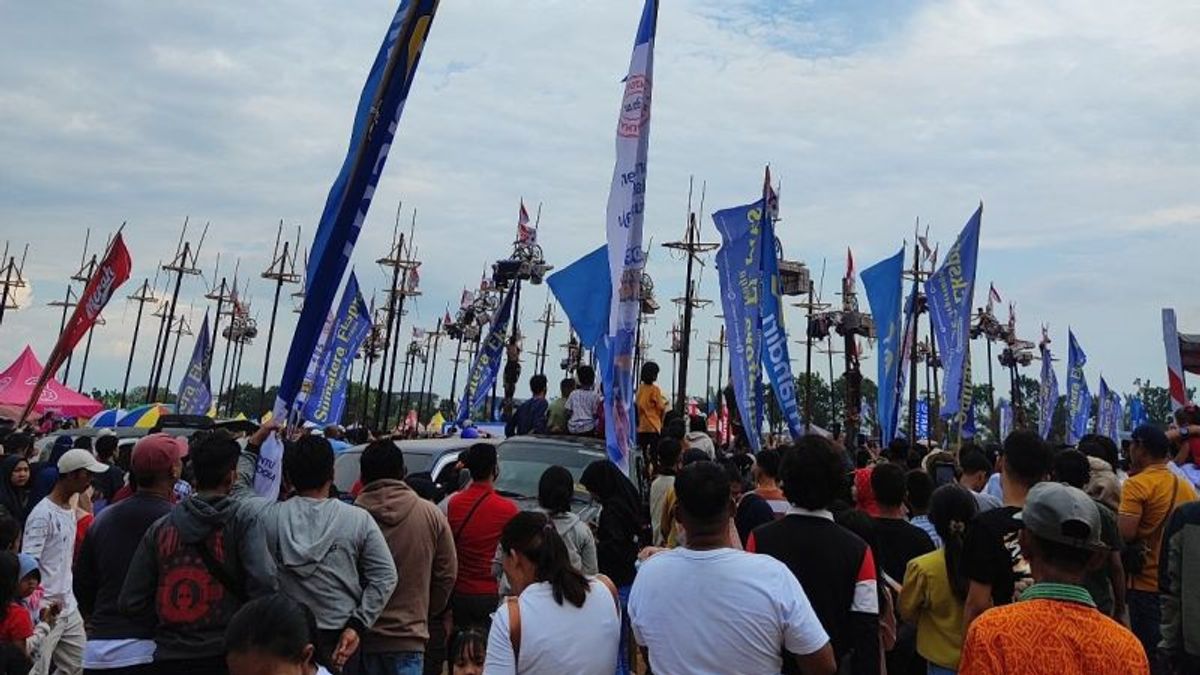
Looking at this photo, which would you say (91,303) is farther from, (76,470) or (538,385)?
(538,385)

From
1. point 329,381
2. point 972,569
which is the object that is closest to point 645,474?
point 972,569

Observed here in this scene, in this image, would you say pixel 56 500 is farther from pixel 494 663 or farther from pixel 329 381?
pixel 329 381

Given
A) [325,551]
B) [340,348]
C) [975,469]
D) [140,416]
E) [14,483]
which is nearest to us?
[325,551]

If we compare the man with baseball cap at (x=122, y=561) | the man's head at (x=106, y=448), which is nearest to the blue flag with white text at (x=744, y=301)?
the man's head at (x=106, y=448)

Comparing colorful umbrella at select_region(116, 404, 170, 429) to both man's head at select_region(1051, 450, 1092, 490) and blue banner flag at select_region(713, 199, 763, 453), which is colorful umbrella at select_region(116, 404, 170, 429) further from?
man's head at select_region(1051, 450, 1092, 490)

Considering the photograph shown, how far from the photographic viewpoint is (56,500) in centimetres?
688

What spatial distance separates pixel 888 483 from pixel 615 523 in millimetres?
2169

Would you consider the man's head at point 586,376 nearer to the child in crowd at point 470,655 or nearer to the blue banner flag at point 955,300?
the blue banner flag at point 955,300

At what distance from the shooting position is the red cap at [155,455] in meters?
4.61

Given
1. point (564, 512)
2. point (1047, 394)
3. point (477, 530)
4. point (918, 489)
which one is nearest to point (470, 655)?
point (564, 512)

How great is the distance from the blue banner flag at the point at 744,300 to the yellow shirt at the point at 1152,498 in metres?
5.62

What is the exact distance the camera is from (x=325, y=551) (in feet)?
14.5

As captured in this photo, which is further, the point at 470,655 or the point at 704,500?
the point at 470,655

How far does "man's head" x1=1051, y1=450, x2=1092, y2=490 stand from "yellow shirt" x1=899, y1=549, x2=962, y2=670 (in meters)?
1.39
